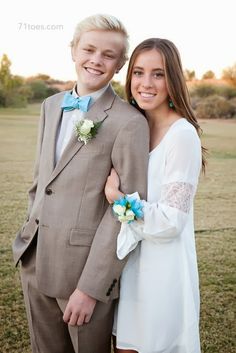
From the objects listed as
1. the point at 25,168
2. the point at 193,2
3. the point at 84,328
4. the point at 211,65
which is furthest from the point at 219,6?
the point at 84,328

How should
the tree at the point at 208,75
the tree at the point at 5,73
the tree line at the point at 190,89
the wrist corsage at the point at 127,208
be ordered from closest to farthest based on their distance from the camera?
the wrist corsage at the point at 127,208, the tree at the point at 5,73, the tree line at the point at 190,89, the tree at the point at 208,75

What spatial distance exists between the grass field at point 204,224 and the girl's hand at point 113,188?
1509 millimetres

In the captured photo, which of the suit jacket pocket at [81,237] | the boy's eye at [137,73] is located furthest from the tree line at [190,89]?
the suit jacket pocket at [81,237]

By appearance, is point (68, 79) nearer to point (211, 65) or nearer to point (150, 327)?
point (211, 65)

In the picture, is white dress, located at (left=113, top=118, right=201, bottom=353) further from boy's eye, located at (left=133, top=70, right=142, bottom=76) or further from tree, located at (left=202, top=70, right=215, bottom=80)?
tree, located at (left=202, top=70, right=215, bottom=80)

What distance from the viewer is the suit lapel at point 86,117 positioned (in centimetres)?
168

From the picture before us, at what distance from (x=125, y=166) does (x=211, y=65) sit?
8.13 feet

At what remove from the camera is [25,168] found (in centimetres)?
402

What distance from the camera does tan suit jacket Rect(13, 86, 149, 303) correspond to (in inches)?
64.3

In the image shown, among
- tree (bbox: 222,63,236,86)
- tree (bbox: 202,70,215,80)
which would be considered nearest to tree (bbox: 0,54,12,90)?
tree (bbox: 202,70,215,80)

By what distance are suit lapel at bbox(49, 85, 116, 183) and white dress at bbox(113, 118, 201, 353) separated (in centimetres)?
22

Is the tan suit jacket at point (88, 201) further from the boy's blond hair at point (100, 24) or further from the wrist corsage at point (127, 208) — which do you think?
the boy's blond hair at point (100, 24)

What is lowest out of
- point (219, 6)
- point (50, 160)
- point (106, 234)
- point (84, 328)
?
point (84, 328)

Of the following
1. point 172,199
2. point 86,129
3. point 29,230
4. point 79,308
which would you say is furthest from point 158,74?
point 79,308
